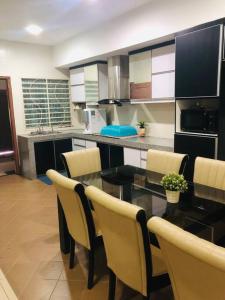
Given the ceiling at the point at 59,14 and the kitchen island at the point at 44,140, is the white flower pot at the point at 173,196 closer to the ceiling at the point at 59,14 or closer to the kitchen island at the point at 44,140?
the kitchen island at the point at 44,140

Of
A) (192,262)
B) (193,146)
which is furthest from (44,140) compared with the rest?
(192,262)

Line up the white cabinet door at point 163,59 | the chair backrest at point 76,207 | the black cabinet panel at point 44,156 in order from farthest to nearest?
1. the black cabinet panel at point 44,156
2. the white cabinet door at point 163,59
3. the chair backrest at point 76,207

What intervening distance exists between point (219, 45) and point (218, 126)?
847 millimetres

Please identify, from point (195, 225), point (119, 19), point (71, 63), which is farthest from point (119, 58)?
point (195, 225)

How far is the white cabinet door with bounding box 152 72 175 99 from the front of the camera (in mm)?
3365

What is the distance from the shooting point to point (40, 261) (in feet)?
7.50

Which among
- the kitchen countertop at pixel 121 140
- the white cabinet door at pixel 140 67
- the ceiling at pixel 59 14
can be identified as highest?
the ceiling at pixel 59 14

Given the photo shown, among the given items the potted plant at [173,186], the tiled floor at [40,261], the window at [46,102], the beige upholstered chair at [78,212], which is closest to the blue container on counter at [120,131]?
the tiled floor at [40,261]

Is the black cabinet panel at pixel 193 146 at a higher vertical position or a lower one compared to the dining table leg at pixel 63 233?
higher

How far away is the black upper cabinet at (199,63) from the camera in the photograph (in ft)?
8.35

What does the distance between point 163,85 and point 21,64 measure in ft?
10.2

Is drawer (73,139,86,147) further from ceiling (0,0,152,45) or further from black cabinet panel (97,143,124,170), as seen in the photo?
ceiling (0,0,152,45)

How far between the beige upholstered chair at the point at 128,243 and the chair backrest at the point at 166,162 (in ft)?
3.32

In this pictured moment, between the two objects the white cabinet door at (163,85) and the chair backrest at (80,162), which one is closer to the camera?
the chair backrest at (80,162)
